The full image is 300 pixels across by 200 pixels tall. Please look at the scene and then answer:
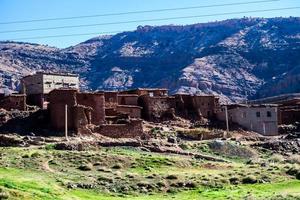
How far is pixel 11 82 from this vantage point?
16525cm

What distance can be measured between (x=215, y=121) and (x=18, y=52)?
456 ft

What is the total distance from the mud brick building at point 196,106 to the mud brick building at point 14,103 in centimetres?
1750

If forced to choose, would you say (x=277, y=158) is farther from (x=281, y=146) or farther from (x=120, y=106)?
(x=120, y=106)

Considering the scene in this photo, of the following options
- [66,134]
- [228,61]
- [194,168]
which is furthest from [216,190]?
[228,61]

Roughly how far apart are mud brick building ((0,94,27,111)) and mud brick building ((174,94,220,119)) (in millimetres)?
17497

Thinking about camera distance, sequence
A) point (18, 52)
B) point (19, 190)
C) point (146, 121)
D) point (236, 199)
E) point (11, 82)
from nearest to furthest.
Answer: point (19, 190)
point (236, 199)
point (146, 121)
point (11, 82)
point (18, 52)

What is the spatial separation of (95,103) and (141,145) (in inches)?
348

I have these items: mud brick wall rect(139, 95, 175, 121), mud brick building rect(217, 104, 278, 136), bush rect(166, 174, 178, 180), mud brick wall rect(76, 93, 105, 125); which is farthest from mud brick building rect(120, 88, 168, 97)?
bush rect(166, 174, 178, 180)

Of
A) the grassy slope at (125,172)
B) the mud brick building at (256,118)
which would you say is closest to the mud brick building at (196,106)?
the mud brick building at (256,118)

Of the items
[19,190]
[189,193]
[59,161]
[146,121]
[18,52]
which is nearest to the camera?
[19,190]

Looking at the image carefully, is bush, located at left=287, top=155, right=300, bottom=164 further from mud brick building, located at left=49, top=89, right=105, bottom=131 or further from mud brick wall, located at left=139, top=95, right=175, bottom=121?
mud brick wall, located at left=139, top=95, right=175, bottom=121

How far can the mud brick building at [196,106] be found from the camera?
70.3 m

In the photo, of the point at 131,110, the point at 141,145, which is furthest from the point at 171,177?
the point at 131,110

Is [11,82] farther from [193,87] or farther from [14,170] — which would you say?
[14,170]
